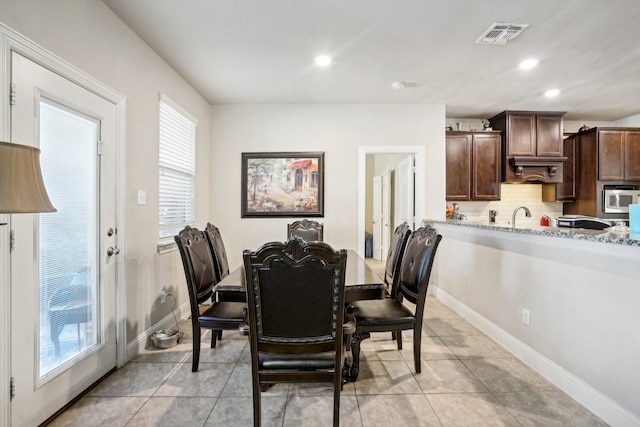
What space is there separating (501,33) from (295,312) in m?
2.71

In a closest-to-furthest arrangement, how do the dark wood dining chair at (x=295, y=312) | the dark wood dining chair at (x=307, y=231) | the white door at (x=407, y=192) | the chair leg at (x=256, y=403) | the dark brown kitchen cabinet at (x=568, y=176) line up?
the dark wood dining chair at (x=295, y=312) < the chair leg at (x=256, y=403) < the dark wood dining chair at (x=307, y=231) < the white door at (x=407, y=192) < the dark brown kitchen cabinet at (x=568, y=176)

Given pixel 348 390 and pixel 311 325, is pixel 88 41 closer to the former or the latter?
pixel 311 325

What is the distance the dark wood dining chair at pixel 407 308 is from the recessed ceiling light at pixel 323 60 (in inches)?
73.8

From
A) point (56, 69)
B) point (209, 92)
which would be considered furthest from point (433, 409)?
point (209, 92)

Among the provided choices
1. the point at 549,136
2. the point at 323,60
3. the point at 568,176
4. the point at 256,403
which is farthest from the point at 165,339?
the point at 568,176

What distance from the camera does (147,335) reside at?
2.79 meters

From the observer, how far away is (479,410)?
1902 mm

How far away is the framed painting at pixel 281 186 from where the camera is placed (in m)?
4.39

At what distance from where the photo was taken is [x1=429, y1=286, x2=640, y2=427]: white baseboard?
1.75 meters

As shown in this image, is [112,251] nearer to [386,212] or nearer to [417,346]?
[417,346]

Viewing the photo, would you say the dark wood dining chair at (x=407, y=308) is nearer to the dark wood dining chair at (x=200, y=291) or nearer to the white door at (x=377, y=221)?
the dark wood dining chair at (x=200, y=291)

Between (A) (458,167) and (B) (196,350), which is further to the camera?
(A) (458,167)

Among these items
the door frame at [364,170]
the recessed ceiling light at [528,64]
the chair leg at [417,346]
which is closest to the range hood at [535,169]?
the door frame at [364,170]

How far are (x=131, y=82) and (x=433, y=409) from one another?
10.6 feet
